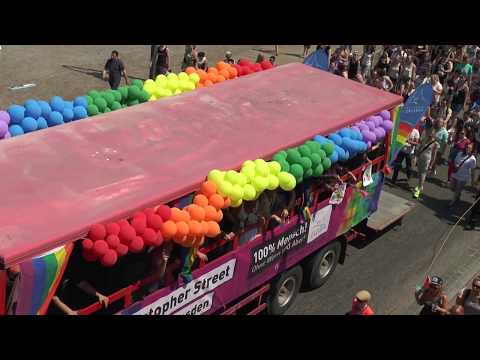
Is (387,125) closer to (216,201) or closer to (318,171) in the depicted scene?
(318,171)

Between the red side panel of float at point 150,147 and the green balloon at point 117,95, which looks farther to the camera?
the green balloon at point 117,95

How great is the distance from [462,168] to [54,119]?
26.7 feet

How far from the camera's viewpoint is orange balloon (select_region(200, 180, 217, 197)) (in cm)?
716

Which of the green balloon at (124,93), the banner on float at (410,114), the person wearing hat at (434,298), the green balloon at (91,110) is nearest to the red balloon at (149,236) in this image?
the green balloon at (91,110)

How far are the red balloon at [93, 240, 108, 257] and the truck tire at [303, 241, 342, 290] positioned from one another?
15.0 ft

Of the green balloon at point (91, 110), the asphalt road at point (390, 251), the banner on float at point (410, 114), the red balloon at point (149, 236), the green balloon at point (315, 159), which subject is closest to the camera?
the red balloon at point (149, 236)

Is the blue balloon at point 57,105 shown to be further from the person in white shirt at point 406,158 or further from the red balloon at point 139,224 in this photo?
the person in white shirt at point 406,158

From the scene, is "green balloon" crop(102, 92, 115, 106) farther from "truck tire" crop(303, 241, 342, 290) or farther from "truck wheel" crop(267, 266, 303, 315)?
"truck tire" crop(303, 241, 342, 290)

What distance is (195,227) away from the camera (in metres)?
6.71

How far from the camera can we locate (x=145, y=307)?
710 cm

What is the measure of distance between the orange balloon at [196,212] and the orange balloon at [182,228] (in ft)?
0.55

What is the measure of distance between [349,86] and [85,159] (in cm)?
499

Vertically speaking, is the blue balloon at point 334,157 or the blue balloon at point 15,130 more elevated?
the blue balloon at point 15,130

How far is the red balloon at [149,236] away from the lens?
636 centimetres
